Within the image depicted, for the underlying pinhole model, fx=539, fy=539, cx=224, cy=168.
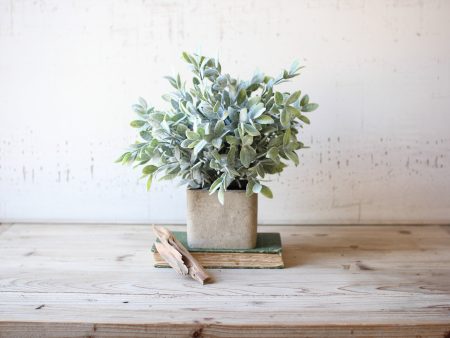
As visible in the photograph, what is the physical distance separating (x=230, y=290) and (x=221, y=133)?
1.05 feet

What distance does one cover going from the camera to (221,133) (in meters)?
1.12

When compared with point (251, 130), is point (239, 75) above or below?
above

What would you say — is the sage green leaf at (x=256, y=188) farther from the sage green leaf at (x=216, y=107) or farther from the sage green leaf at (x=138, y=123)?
the sage green leaf at (x=138, y=123)

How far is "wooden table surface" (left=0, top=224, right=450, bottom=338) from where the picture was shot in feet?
2.98

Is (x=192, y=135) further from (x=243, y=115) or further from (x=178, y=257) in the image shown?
(x=178, y=257)

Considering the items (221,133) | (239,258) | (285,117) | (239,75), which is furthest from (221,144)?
(239,75)

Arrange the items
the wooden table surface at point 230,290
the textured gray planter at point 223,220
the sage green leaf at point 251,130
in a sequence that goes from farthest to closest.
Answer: the textured gray planter at point 223,220, the sage green leaf at point 251,130, the wooden table surface at point 230,290

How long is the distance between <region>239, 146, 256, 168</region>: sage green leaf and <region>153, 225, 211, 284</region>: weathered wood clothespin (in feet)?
0.76

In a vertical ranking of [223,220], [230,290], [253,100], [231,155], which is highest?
[253,100]

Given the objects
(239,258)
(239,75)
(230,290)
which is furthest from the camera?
(239,75)

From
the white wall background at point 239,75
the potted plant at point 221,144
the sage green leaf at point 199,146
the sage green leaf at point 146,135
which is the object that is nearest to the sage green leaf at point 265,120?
the potted plant at point 221,144

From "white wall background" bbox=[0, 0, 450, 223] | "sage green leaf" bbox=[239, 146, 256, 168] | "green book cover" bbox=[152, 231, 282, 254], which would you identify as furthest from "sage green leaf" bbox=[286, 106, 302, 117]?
"white wall background" bbox=[0, 0, 450, 223]

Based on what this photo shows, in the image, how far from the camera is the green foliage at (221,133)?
1109mm

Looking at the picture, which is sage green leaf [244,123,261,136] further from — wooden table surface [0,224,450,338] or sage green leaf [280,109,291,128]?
wooden table surface [0,224,450,338]
